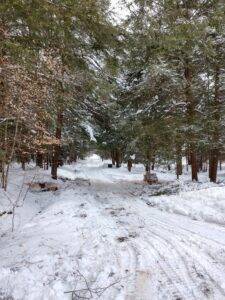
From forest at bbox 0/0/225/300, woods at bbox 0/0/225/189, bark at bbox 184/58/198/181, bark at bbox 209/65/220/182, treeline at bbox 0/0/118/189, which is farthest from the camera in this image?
bark at bbox 209/65/220/182

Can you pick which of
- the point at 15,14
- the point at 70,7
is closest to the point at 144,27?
the point at 70,7

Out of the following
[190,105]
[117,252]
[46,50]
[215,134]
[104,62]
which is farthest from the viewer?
[190,105]

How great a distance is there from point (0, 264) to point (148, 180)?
19.3 m

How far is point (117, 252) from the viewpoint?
7754mm

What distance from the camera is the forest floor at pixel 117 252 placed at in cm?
588

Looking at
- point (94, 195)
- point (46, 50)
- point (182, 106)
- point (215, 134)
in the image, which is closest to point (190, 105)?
point (182, 106)

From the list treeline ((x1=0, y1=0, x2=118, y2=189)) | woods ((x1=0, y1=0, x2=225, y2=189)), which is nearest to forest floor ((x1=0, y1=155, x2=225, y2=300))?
woods ((x1=0, y1=0, x2=225, y2=189))

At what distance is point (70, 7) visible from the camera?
25.2 ft

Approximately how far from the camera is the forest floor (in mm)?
5875

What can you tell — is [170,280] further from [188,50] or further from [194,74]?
[194,74]

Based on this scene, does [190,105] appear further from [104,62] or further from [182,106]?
[104,62]

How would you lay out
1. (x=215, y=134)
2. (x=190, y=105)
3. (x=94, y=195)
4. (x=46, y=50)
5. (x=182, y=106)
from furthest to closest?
(x=182, y=106), (x=190, y=105), (x=215, y=134), (x=94, y=195), (x=46, y=50)

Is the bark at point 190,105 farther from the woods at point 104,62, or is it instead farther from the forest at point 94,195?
the forest at point 94,195

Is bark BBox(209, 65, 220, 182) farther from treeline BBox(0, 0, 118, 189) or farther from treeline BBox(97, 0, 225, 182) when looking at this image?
treeline BBox(0, 0, 118, 189)
